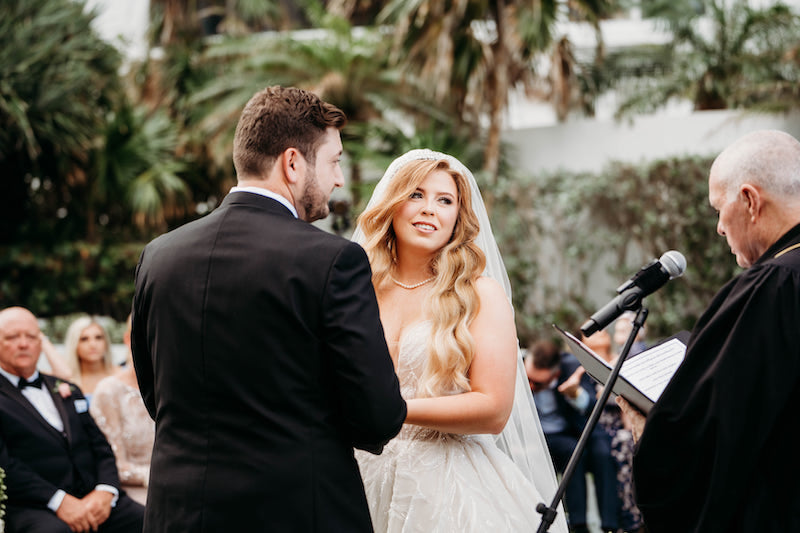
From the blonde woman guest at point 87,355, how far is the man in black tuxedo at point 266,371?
4759 mm

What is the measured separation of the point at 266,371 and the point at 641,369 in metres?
1.36

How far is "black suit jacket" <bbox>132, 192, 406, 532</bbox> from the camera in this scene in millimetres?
2291

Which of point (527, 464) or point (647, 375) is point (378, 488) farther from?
point (647, 375)

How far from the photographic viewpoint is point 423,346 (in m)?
3.23

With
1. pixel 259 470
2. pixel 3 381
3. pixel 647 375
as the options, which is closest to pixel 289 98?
pixel 259 470

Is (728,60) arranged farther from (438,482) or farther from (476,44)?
(438,482)

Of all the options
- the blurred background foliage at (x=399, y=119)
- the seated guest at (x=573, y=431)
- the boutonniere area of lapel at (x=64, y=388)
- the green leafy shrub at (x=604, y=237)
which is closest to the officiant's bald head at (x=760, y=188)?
the seated guest at (x=573, y=431)

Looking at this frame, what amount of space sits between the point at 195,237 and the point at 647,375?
1.59 meters

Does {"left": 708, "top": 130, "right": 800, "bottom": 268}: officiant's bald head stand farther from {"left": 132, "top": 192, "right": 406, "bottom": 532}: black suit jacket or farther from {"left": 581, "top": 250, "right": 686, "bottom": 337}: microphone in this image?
{"left": 132, "top": 192, "right": 406, "bottom": 532}: black suit jacket

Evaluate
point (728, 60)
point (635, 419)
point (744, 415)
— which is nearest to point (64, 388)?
point (635, 419)

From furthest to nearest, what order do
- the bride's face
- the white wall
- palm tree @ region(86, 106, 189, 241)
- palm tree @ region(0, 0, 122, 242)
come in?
palm tree @ region(86, 106, 189, 241) < palm tree @ region(0, 0, 122, 242) < the white wall < the bride's face

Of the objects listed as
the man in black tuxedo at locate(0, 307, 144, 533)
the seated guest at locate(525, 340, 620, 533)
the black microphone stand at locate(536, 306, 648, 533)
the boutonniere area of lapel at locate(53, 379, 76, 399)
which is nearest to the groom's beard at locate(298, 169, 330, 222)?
the black microphone stand at locate(536, 306, 648, 533)

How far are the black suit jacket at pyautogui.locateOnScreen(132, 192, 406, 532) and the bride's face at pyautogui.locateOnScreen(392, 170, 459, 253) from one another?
1.03m

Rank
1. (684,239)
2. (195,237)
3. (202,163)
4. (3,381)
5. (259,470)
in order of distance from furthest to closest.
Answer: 1. (202,163)
2. (684,239)
3. (3,381)
4. (195,237)
5. (259,470)
